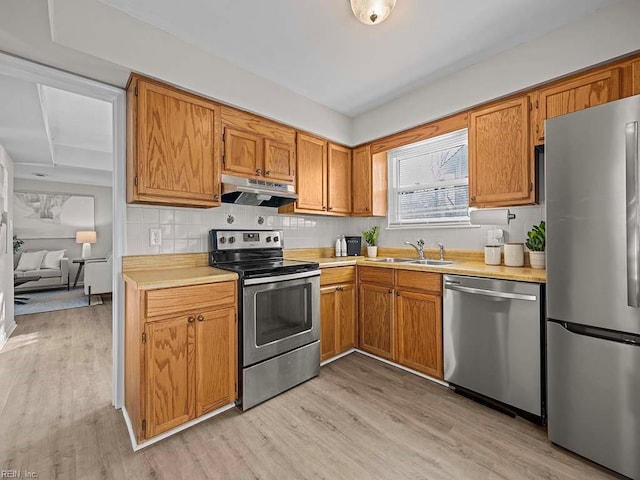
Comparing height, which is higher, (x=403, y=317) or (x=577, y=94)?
(x=577, y=94)

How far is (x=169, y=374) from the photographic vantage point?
174cm

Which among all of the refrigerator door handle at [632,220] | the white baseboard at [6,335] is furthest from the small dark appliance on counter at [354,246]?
the white baseboard at [6,335]

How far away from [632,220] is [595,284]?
0.34 meters

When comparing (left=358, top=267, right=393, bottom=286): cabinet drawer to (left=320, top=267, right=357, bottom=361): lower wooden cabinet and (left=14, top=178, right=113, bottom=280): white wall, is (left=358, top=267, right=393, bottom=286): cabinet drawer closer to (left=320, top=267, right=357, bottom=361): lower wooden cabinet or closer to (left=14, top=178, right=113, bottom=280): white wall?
(left=320, top=267, right=357, bottom=361): lower wooden cabinet

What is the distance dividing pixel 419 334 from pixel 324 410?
99 cm

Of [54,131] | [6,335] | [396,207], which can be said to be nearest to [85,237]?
[54,131]

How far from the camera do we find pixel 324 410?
204cm

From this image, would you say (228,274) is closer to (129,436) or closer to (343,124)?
(129,436)

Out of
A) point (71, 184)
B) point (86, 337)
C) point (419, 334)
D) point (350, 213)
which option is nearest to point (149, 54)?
point (350, 213)

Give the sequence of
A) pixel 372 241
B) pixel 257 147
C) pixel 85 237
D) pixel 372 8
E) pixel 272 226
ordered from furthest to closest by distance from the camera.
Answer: pixel 85 237, pixel 372 241, pixel 272 226, pixel 257 147, pixel 372 8

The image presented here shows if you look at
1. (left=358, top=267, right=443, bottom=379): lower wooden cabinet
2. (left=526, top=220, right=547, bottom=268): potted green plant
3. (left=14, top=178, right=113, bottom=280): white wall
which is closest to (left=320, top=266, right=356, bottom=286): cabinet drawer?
(left=358, top=267, right=443, bottom=379): lower wooden cabinet

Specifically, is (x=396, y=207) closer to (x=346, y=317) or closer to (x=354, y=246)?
(x=354, y=246)

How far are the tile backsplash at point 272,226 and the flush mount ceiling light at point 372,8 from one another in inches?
70.9

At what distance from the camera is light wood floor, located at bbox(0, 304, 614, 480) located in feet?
4.97
